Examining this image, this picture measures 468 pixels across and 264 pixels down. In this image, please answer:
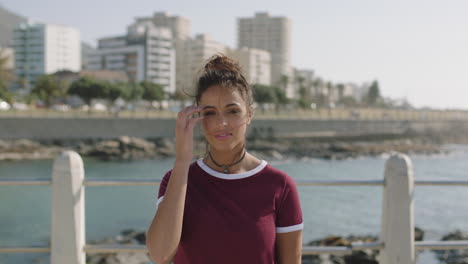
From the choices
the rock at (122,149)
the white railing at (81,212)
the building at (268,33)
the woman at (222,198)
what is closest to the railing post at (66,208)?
the white railing at (81,212)

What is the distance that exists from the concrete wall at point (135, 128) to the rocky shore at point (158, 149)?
0.83 metres

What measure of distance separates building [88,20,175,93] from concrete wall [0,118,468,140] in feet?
136

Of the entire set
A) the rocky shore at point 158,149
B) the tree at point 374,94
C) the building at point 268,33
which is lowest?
the rocky shore at point 158,149

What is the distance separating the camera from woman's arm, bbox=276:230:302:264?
1.37 m

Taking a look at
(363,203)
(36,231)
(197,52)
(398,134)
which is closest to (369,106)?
(197,52)

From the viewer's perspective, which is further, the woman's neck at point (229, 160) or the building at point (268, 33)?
the building at point (268, 33)

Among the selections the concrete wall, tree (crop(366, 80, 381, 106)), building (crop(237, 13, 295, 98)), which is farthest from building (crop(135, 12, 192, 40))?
the concrete wall

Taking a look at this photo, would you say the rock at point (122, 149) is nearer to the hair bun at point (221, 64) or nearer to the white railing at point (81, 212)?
the white railing at point (81, 212)

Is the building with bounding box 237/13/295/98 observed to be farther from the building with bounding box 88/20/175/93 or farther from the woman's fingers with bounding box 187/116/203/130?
the woman's fingers with bounding box 187/116/203/130

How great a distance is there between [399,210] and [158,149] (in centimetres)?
3540

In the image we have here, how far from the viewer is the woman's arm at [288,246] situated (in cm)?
137

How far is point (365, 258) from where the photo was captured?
9.02m

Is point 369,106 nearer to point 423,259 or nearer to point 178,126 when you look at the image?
point 423,259

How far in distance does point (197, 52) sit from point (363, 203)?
83754 mm
